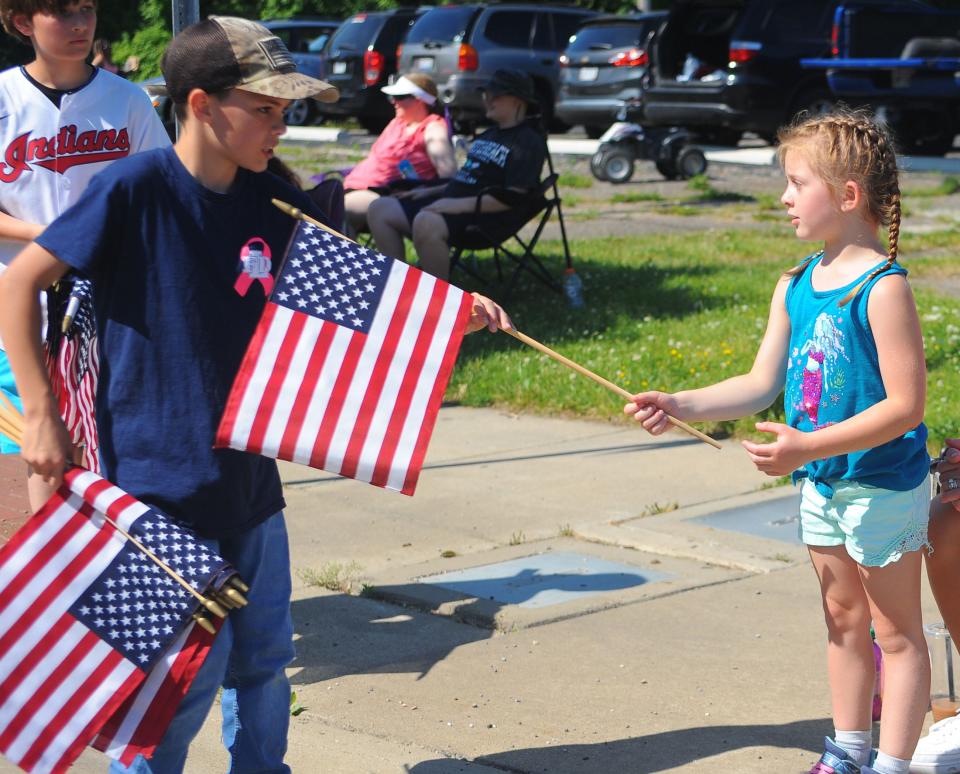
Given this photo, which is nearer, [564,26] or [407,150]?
[407,150]

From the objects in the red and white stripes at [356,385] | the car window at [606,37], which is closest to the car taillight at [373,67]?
the car window at [606,37]

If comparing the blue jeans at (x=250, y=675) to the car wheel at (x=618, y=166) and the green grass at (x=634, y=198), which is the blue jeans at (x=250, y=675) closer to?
the green grass at (x=634, y=198)

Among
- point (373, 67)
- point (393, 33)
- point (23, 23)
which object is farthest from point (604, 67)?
point (23, 23)

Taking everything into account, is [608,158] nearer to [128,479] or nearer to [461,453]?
[461,453]

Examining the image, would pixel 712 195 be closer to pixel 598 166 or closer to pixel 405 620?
pixel 598 166

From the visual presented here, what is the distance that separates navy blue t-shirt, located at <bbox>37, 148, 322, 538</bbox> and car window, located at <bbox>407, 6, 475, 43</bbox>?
21.7 metres

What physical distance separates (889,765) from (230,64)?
7.08 ft

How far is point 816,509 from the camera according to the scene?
11.4 ft

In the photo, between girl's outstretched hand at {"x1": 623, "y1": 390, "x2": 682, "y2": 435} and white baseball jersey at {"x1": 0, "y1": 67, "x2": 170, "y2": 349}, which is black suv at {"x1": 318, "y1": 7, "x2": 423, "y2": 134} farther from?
girl's outstretched hand at {"x1": 623, "y1": 390, "x2": 682, "y2": 435}

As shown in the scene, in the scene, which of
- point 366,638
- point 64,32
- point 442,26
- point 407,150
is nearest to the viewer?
point 64,32

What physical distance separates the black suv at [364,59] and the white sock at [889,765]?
73.9 feet

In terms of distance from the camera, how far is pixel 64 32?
4207 millimetres

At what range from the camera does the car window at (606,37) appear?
70.8 feet

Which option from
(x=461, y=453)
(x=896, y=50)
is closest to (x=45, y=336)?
(x=461, y=453)
